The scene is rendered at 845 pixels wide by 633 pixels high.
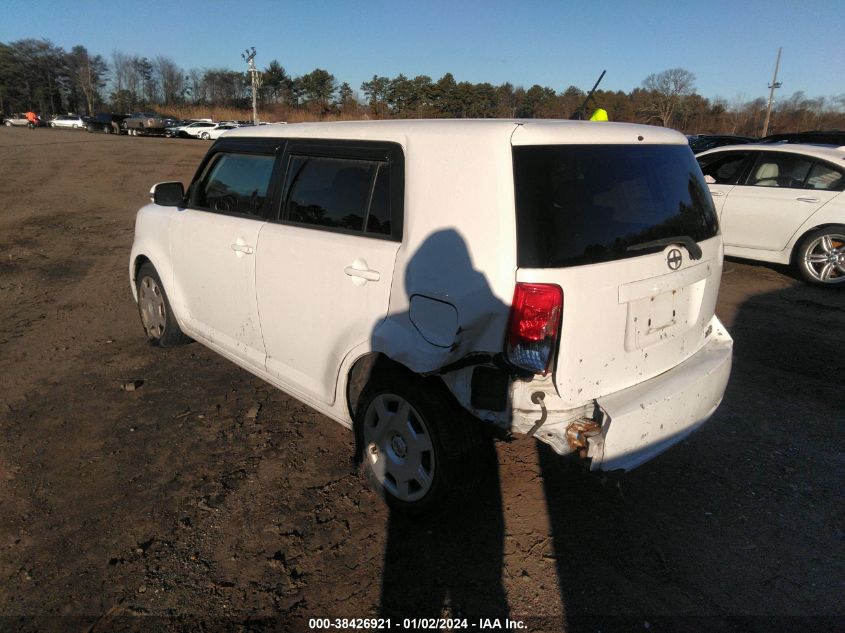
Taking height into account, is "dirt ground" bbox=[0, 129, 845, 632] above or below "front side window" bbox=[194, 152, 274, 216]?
below

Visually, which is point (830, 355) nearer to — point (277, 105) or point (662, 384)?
point (662, 384)

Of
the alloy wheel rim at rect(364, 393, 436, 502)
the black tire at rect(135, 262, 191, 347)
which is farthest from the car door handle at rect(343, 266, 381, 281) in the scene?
the black tire at rect(135, 262, 191, 347)

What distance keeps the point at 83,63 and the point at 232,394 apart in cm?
12643

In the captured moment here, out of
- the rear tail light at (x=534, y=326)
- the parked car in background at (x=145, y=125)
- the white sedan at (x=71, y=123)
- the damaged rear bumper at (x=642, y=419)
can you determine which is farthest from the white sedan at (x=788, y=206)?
the white sedan at (x=71, y=123)

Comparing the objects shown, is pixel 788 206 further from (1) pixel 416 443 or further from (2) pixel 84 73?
(2) pixel 84 73

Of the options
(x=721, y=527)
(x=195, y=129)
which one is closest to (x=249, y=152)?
(x=721, y=527)

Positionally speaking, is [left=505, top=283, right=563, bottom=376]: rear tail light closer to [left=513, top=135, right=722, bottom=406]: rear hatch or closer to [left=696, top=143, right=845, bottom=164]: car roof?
[left=513, top=135, right=722, bottom=406]: rear hatch

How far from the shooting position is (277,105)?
78062mm

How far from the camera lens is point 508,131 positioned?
7.74 ft

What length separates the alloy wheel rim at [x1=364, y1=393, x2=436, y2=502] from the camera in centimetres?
274

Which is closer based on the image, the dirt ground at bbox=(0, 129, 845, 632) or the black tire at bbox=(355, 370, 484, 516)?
the dirt ground at bbox=(0, 129, 845, 632)

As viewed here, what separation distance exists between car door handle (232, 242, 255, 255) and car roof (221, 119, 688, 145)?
0.75 m

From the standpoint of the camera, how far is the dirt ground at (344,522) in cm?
240

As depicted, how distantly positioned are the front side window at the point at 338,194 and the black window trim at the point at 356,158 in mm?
21
